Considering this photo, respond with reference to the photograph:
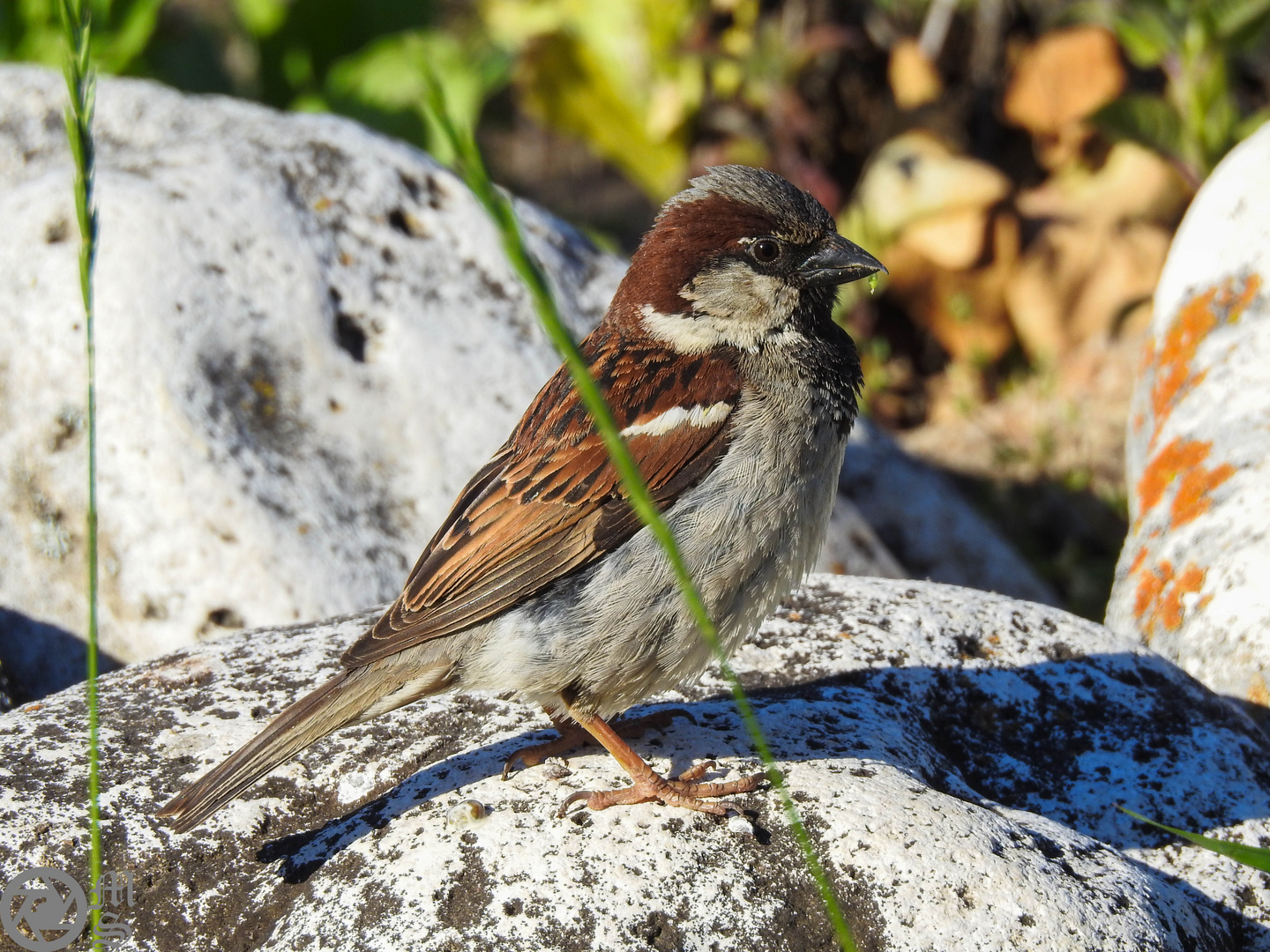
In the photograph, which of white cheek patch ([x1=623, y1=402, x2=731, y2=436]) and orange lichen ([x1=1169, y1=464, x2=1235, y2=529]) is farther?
orange lichen ([x1=1169, y1=464, x2=1235, y2=529])

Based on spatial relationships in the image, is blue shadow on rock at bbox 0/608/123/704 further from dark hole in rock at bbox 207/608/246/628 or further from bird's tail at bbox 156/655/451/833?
bird's tail at bbox 156/655/451/833

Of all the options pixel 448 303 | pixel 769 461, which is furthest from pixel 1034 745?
pixel 448 303

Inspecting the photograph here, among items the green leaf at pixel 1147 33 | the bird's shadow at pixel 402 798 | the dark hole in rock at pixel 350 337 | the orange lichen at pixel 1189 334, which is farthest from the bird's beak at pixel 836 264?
the green leaf at pixel 1147 33

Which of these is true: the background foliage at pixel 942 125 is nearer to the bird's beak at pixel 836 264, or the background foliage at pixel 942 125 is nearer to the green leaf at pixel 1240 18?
the green leaf at pixel 1240 18

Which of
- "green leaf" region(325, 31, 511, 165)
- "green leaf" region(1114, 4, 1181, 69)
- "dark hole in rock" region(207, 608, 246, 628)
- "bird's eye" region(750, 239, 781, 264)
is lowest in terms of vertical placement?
"bird's eye" region(750, 239, 781, 264)

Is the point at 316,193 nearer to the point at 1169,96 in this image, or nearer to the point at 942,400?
the point at 942,400

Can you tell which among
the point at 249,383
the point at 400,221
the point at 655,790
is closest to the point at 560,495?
the point at 655,790

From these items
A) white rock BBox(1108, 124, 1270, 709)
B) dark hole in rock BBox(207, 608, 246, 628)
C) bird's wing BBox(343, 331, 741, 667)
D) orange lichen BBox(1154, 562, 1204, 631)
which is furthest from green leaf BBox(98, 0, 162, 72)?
orange lichen BBox(1154, 562, 1204, 631)
